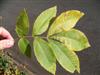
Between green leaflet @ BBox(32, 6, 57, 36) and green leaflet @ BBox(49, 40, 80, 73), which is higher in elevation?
green leaflet @ BBox(32, 6, 57, 36)

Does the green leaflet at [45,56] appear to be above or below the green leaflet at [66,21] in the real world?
below

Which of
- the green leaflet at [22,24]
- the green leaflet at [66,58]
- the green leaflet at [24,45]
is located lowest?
the green leaflet at [66,58]

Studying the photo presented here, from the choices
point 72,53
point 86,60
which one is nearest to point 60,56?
point 72,53

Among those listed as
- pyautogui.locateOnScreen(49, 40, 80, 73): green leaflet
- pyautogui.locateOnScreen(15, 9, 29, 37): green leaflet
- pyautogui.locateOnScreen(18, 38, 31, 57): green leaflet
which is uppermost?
pyautogui.locateOnScreen(15, 9, 29, 37): green leaflet

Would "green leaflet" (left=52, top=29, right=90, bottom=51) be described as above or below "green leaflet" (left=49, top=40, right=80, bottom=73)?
above
